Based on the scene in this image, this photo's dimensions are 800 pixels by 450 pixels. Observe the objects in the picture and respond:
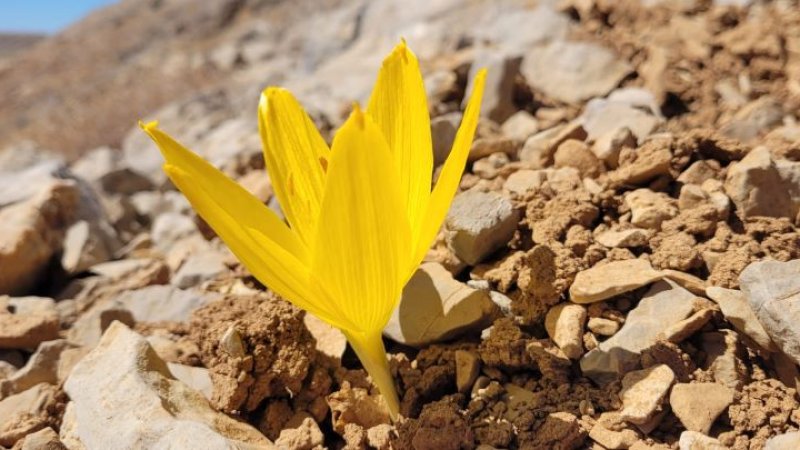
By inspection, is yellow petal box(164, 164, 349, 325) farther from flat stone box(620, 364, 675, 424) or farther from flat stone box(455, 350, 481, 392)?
flat stone box(620, 364, 675, 424)

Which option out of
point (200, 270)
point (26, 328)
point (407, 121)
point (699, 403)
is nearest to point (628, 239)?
point (699, 403)

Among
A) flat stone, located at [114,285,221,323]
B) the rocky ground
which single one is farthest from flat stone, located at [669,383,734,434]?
flat stone, located at [114,285,221,323]

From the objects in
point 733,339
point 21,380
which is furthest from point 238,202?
point 733,339

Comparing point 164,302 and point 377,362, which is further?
point 164,302

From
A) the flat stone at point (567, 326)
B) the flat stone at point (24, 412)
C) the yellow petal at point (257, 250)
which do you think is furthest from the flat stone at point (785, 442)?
the flat stone at point (24, 412)

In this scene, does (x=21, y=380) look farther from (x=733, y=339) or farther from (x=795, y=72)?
(x=795, y=72)

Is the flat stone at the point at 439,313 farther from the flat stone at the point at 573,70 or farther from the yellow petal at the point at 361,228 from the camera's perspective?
the flat stone at the point at 573,70

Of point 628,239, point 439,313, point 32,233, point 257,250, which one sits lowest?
point 628,239

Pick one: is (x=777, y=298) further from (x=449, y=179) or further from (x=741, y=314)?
(x=449, y=179)
